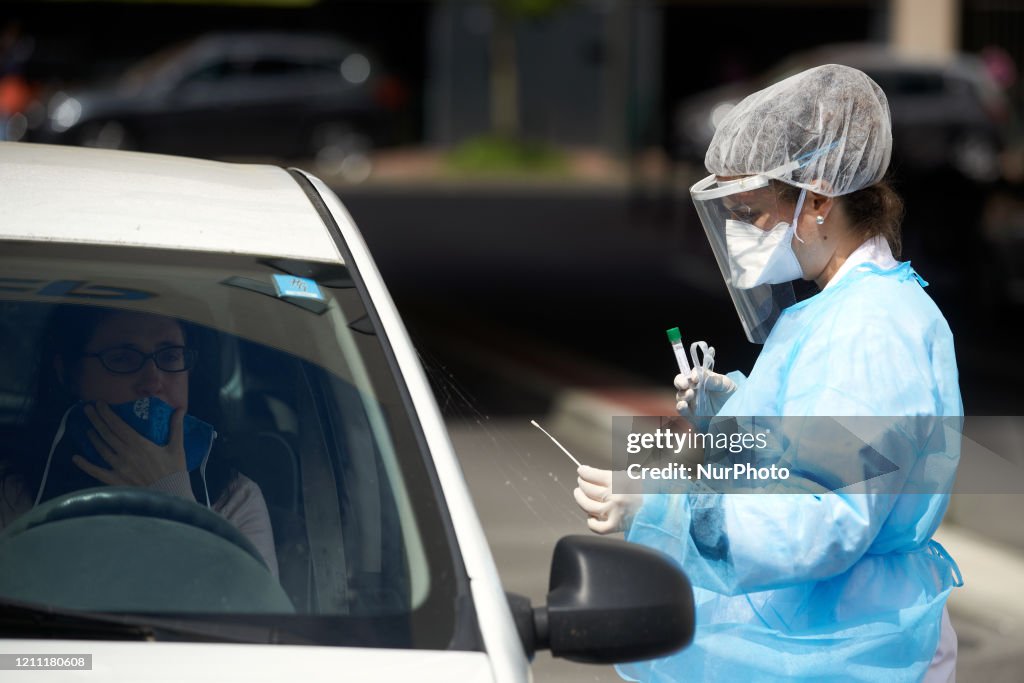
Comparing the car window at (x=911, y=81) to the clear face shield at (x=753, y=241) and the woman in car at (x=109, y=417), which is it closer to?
the clear face shield at (x=753, y=241)

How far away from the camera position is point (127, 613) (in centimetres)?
215

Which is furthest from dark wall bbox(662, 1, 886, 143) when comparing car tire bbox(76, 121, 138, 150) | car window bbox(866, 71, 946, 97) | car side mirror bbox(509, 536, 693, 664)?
car side mirror bbox(509, 536, 693, 664)

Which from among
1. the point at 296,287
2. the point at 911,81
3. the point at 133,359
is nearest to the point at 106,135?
the point at 911,81

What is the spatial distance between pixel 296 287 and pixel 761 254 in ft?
2.58

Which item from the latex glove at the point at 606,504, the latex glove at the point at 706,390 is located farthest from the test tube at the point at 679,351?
the latex glove at the point at 606,504

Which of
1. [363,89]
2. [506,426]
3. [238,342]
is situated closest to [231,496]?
[238,342]

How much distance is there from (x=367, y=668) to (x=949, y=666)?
3.36 ft

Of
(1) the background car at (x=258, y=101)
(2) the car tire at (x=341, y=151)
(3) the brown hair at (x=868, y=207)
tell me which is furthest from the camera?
(2) the car tire at (x=341, y=151)

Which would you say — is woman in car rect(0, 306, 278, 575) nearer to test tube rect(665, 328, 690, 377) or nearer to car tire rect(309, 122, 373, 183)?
test tube rect(665, 328, 690, 377)

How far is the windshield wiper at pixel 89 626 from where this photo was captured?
2.06 meters

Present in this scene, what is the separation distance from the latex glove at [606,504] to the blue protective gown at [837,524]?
2cm

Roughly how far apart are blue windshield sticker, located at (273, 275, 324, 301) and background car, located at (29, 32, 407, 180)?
71.5 feet

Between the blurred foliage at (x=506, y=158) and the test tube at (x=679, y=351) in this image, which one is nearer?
the test tube at (x=679, y=351)

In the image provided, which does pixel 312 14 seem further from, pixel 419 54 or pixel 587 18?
pixel 587 18
